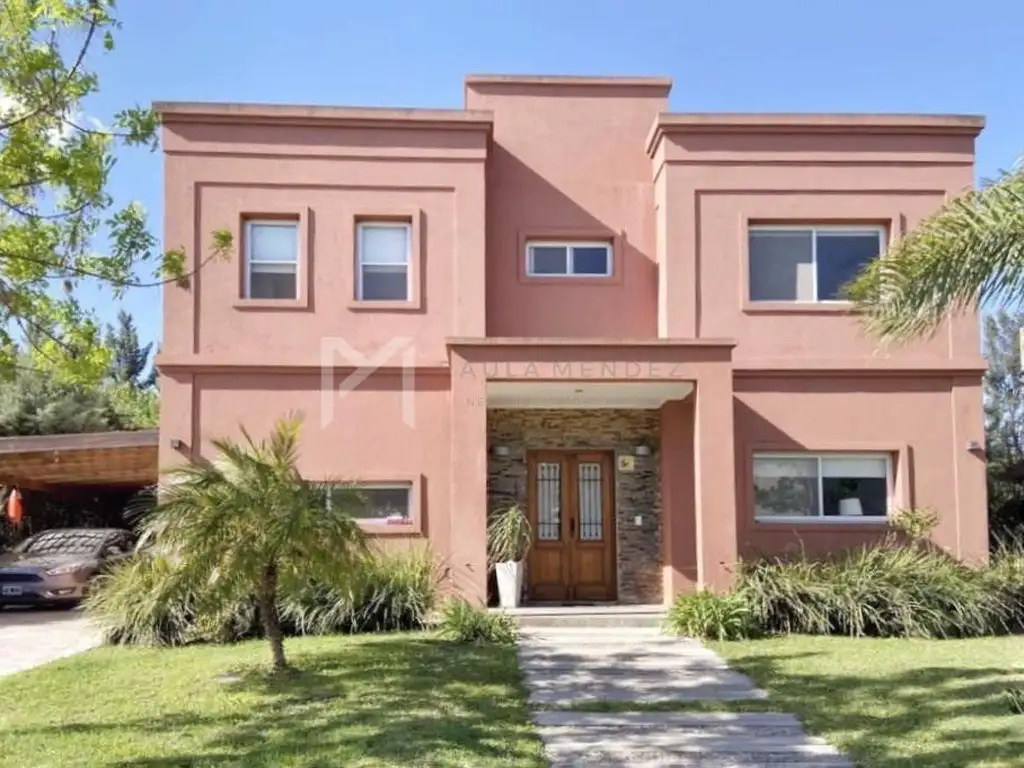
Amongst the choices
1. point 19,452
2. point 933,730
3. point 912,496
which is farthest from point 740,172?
point 19,452

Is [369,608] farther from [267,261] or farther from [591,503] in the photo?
[267,261]

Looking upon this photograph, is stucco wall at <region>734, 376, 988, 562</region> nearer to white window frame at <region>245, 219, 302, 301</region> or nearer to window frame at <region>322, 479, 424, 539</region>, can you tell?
window frame at <region>322, 479, 424, 539</region>

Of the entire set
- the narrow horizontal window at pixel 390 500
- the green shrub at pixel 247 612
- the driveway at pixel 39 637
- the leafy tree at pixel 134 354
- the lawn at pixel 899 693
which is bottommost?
the driveway at pixel 39 637

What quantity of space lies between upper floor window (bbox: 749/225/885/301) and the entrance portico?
2.14m

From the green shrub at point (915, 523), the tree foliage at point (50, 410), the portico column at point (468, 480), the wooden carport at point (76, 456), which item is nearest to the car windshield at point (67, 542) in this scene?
the wooden carport at point (76, 456)

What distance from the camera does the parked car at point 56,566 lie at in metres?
18.2

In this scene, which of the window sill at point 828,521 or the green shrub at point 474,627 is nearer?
the green shrub at point 474,627

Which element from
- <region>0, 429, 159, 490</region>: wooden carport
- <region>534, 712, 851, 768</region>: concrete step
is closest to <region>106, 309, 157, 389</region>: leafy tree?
<region>0, 429, 159, 490</region>: wooden carport

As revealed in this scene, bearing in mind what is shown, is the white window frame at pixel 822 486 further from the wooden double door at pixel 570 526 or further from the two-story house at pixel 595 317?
the wooden double door at pixel 570 526

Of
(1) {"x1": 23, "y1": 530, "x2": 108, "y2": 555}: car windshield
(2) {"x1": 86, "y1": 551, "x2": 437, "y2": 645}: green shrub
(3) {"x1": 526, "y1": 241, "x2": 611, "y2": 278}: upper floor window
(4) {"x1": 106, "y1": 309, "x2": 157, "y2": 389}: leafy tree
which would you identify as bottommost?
(2) {"x1": 86, "y1": 551, "x2": 437, "y2": 645}: green shrub

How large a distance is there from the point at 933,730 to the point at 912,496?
7411 millimetres

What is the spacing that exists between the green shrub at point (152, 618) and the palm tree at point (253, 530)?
2.19m

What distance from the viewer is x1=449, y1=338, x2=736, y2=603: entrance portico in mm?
13633

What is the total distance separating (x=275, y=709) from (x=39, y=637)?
730cm
